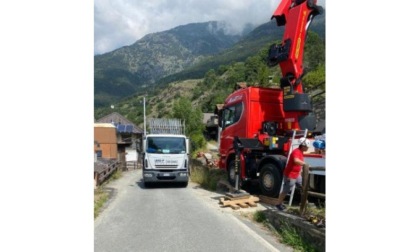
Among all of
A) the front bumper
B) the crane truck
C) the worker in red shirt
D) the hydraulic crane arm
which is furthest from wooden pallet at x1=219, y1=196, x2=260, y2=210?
the front bumper

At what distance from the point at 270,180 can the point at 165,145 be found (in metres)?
5.64

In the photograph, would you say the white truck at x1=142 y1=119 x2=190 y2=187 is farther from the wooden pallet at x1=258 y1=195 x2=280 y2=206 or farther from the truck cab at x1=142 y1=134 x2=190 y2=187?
the wooden pallet at x1=258 y1=195 x2=280 y2=206

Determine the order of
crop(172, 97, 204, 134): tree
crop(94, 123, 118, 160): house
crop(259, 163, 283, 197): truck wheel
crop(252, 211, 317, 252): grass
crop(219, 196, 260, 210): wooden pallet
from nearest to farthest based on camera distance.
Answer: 1. crop(252, 211, 317, 252): grass
2. crop(219, 196, 260, 210): wooden pallet
3. crop(259, 163, 283, 197): truck wheel
4. crop(94, 123, 118, 160): house
5. crop(172, 97, 204, 134): tree

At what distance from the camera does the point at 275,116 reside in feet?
34.9

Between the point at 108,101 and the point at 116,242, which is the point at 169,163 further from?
the point at 108,101

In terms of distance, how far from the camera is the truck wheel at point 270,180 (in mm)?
9031

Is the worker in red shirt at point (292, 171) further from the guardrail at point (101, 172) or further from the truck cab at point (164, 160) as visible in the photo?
the guardrail at point (101, 172)

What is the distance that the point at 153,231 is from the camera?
6.38 metres

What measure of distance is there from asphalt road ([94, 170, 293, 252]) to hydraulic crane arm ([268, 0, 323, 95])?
146 inches

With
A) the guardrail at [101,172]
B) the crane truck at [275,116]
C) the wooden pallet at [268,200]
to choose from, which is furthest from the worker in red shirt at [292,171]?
the guardrail at [101,172]

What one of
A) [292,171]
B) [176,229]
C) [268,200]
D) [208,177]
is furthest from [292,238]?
[208,177]

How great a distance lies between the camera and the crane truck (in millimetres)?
9258
